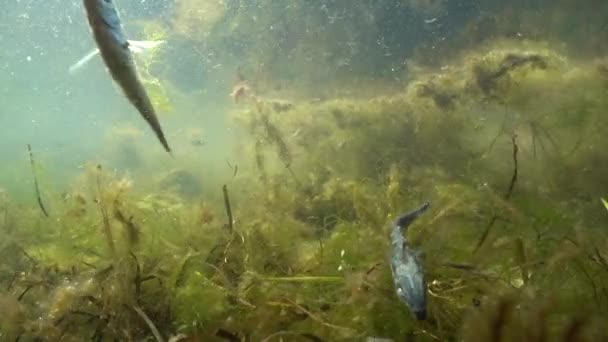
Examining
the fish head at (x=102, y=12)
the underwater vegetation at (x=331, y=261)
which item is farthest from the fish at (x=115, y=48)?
the underwater vegetation at (x=331, y=261)

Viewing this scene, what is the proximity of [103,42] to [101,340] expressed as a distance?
5.64 feet

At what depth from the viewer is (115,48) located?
73.6 inches

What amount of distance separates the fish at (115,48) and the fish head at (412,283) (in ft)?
4.46

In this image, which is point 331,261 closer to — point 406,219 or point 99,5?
point 406,219

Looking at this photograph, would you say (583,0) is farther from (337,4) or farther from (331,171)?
(331,171)

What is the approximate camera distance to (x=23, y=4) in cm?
3231

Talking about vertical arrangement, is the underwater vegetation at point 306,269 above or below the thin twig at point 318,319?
below

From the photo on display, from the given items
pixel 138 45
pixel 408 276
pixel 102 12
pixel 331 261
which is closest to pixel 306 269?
pixel 331 261

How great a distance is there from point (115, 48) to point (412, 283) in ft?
5.21

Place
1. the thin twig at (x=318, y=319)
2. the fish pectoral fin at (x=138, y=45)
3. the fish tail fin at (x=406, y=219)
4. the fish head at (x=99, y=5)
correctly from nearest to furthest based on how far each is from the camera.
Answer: the fish head at (x=99, y=5), the fish pectoral fin at (x=138, y=45), the thin twig at (x=318, y=319), the fish tail fin at (x=406, y=219)

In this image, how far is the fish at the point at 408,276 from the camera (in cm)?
180

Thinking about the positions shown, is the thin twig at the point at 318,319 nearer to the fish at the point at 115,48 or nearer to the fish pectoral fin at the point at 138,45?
the fish at the point at 115,48

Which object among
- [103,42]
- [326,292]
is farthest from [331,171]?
[103,42]

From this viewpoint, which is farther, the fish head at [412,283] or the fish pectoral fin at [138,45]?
the fish pectoral fin at [138,45]
